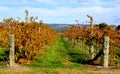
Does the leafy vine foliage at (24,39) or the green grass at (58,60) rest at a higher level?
the leafy vine foliage at (24,39)

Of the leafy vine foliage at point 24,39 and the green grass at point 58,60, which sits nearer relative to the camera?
the green grass at point 58,60

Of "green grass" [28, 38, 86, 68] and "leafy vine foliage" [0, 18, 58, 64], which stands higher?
"leafy vine foliage" [0, 18, 58, 64]

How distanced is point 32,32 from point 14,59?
207 cm

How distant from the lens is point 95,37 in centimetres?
2238

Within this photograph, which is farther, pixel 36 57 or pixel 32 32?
pixel 36 57

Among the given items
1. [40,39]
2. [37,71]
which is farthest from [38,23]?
[37,71]

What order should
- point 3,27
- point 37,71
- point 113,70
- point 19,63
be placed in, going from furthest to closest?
point 3,27
point 19,63
point 113,70
point 37,71

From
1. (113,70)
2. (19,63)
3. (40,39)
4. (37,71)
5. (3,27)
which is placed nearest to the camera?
(37,71)

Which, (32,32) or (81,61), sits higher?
(32,32)

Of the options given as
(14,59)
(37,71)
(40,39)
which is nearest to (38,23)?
(40,39)

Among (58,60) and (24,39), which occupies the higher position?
(24,39)

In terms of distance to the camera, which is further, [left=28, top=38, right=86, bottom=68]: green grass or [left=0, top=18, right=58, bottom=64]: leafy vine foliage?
[left=0, top=18, right=58, bottom=64]: leafy vine foliage

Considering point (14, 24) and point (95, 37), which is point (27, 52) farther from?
point (95, 37)

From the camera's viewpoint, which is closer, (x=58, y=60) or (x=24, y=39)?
(x=24, y=39)
